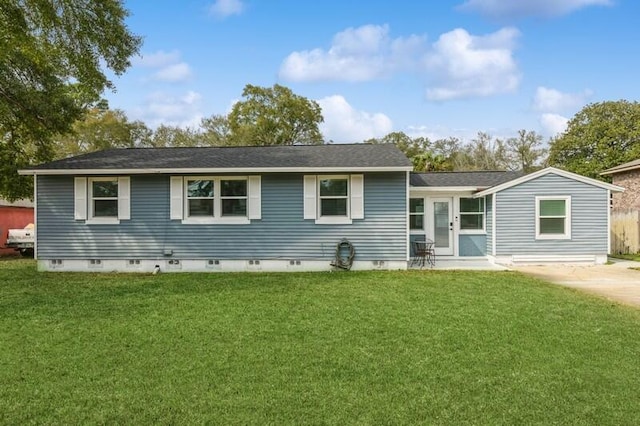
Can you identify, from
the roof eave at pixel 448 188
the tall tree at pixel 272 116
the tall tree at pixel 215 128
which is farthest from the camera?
the tall tree at pixel 215 128

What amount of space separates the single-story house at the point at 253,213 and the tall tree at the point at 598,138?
21151 millimetres

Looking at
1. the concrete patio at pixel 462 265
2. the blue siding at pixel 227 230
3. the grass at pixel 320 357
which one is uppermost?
the blue siding at pixel 227 230

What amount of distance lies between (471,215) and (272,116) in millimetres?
25871

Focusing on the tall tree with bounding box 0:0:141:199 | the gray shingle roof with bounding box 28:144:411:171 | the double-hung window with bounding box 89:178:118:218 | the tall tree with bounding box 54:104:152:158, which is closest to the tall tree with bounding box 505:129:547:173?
the gray shingle roof with bounding box 28:144:411:171

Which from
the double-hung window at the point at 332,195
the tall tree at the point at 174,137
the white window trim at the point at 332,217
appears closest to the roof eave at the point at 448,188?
the white window trim at the point at 332,217

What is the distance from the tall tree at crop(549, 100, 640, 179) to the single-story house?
21151 mm

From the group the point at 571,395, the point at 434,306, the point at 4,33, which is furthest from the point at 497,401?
the point at 4,33

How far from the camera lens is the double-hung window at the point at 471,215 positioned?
12773 millimetres

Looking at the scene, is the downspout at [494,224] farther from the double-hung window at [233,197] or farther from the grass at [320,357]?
the double-hung window at [233,197]

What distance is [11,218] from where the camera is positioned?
62.1 ft

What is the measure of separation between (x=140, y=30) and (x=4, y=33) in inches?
135

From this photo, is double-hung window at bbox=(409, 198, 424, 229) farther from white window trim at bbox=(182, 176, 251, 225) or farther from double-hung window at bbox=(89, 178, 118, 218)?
double-hung window at bbox=(89, 178, 118, 218)

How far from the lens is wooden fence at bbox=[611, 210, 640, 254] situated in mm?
14852

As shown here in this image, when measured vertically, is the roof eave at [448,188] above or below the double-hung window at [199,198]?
above
